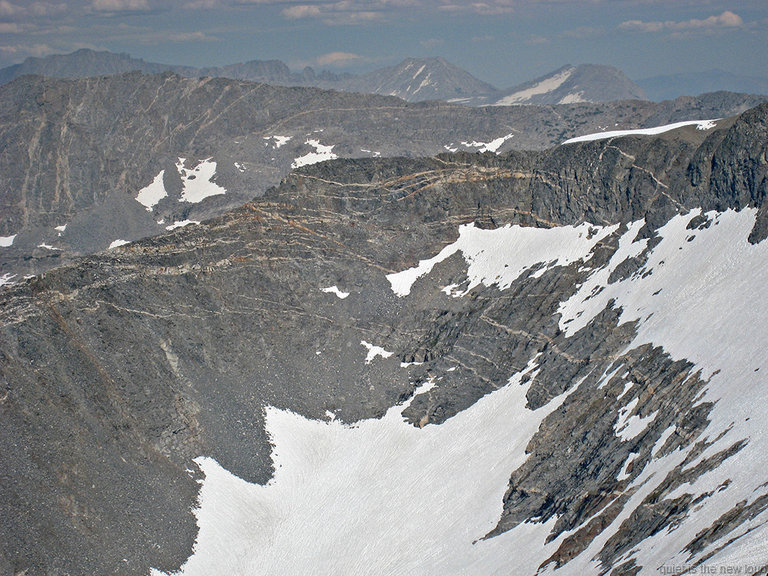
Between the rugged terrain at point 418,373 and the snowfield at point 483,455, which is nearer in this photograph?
the snowfield at point 483,455

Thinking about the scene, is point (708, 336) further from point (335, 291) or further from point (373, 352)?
point (335, 291)

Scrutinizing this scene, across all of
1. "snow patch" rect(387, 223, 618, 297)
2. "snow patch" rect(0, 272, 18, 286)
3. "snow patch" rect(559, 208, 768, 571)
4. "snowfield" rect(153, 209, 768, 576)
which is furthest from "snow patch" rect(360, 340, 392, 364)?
"snow patch" rect(0, 272, 18, 286)

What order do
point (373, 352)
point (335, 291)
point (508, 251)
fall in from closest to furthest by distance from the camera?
1. point (373, 352)
2. point (335, 291)
3. point (508, 251)

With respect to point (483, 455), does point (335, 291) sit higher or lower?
higher

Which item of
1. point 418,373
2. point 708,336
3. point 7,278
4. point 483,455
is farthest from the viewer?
point 7,278

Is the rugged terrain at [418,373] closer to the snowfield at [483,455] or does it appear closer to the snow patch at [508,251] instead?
the snowfield at [483,455]

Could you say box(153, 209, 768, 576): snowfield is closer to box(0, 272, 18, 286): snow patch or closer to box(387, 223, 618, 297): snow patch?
box(387, 223, 618, 297): snow patch

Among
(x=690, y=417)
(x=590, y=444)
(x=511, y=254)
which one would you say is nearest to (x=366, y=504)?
(x=590, y=444)

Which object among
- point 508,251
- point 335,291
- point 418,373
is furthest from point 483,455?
point 508,251

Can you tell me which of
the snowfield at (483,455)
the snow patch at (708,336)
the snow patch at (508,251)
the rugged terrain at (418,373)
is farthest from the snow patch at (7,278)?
the snow patch at (708,336)

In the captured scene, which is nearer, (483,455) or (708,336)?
(708,336)
